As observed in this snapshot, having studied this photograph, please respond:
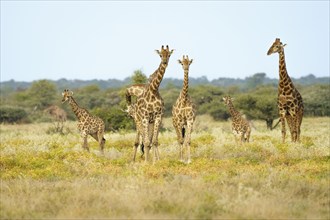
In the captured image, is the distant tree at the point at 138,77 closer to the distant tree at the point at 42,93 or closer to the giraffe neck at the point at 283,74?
the giraffe neck at the point at 283,74

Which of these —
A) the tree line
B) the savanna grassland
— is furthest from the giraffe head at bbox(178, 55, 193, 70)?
the tree line

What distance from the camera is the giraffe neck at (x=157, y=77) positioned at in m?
14.5

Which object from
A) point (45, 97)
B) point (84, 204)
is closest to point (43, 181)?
point (84, 204)

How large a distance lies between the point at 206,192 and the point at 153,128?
5421mm

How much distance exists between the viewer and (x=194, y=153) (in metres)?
17.2

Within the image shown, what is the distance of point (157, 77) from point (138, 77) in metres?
21.2

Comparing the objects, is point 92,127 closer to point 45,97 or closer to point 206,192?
point 206,192

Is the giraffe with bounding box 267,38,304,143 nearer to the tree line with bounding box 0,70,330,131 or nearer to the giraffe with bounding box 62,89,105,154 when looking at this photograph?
the giraffe with bounding box 62,89,105,154

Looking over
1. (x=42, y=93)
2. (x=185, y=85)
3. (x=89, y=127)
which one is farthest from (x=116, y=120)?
(x=42, y=93)

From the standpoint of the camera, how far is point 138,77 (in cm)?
3559

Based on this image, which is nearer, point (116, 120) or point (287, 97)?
point (287, 97)

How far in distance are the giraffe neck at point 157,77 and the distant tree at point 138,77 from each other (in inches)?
805

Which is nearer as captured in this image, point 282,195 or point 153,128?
point 282,195

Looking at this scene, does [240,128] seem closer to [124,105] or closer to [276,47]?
[276,47]
